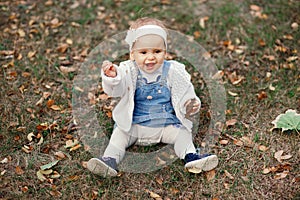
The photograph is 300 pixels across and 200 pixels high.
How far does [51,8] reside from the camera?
588cm

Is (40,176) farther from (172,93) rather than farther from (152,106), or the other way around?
(172,93)

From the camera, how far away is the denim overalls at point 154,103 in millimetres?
3861

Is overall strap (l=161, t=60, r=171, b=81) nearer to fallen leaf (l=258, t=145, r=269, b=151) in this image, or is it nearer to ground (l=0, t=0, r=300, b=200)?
ground (l=0, t=0, r=300, b=200)

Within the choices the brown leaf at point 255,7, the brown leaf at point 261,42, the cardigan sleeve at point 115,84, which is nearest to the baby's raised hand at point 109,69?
the cardigan sleeve at point 115,84

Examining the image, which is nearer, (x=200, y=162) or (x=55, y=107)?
(x=200, y=162)

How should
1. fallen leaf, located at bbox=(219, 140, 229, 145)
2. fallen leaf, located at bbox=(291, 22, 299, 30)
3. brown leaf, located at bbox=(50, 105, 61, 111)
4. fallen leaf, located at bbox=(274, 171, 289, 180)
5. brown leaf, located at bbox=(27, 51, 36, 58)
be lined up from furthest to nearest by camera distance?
fallen leaf, located at bbox=(291, 22, 299, 30) < brown leaf, located at bbox=(27, 51, 36, 58) < brown leaf, located at bbox=(50, 105, 61, 111) < fallen leaf, located at bbox=(219, 140, 229, 145) < fallen leaf, located at bbox=(274, 171, 289, 180)

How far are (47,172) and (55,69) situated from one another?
1470mm

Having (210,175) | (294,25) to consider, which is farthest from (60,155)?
(294,25)

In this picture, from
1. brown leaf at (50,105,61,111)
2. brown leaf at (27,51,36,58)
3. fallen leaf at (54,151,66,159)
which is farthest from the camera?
brown leaf at (27,51,36,58)

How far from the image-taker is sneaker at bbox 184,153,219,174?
368 centimetres

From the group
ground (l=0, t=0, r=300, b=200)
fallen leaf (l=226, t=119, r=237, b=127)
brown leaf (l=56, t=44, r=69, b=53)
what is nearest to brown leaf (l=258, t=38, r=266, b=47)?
ground (l=0, t=0, r=300, b=200)

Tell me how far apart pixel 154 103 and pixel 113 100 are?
30.2 inches

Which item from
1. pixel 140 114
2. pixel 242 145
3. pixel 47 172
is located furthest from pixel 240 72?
pixel 47 172

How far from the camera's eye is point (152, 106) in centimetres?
390
